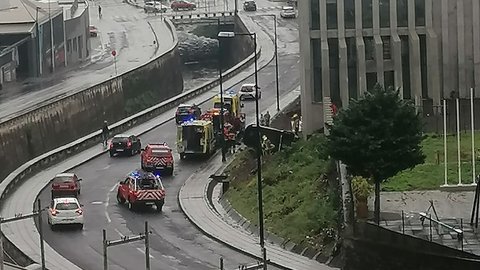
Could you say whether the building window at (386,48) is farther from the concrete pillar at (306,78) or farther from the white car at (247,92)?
the white car at (247,92)

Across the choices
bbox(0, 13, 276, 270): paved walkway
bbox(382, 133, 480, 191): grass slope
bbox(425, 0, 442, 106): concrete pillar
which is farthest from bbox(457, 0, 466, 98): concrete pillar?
bbox(0, 13, 276, 270): paved walkway

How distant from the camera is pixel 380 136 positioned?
42.5 meters

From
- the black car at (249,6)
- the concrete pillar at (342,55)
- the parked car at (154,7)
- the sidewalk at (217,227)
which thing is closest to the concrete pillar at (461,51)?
the concrete pillar at (342,55)

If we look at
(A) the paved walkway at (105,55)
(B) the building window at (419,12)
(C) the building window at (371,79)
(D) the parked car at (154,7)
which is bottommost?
(A) the paved walkway at (105,55)

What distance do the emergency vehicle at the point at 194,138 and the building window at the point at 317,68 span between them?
6.27 metres

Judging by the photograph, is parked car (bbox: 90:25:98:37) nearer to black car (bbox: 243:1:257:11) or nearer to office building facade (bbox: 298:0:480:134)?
black car (bbox: 243:1:257:11)

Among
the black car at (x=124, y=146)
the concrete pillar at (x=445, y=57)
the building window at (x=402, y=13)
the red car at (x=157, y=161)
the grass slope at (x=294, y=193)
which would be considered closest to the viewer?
the grass slope at (x=294, y=193)

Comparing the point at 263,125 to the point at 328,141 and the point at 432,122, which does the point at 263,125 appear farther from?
the point at 328,141

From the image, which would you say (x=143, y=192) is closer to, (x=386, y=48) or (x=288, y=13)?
(x=386, y=48)

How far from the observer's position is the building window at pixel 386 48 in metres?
64.2

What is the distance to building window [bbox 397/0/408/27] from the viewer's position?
63.6m

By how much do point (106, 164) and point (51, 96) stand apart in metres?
25.1

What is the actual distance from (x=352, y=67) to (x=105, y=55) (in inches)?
2356

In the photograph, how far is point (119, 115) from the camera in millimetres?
100438
